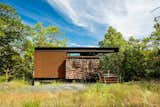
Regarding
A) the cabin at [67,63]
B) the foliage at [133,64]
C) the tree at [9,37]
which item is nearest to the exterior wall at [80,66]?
the cabin at [67,63]

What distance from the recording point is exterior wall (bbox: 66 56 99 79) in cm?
1875

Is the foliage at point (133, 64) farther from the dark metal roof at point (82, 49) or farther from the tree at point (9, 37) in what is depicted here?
the tree at point (9, 37)

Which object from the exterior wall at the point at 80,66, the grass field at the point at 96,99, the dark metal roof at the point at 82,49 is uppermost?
the dark metal roof at the point at 82,49

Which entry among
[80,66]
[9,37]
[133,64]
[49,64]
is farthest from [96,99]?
[9,37]

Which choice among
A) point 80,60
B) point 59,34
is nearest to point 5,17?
point 59,34

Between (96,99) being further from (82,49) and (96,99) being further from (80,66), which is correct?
(82,49)

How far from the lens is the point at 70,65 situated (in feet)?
61.7

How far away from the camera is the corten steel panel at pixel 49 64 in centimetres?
1916

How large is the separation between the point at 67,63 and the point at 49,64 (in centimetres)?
180

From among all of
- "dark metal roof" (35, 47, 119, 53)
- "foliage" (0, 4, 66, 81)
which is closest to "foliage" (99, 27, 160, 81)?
"dark metal roof" (35, 47, 119, 53)

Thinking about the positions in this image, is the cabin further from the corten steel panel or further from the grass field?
the grass field

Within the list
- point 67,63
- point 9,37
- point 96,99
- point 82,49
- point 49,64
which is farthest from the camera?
point 9,37

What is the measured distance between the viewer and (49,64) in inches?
768

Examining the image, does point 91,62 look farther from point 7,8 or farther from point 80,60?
point 7,8
